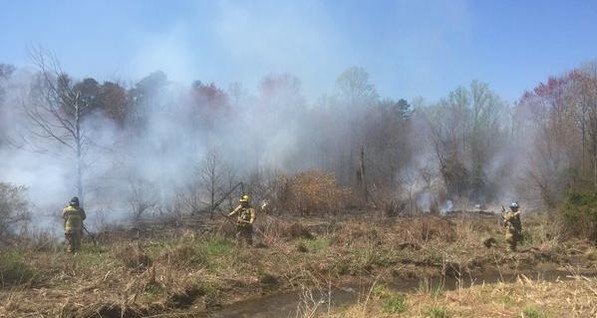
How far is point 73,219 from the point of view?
1485 centimetres

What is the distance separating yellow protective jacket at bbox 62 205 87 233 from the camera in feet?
48.3

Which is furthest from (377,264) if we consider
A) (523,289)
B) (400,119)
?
(400,119)

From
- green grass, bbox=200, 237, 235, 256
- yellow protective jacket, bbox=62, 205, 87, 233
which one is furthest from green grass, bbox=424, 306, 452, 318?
yellow protective jacket, bbox=62, 205, 87, 233

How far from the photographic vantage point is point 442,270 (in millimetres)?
15367

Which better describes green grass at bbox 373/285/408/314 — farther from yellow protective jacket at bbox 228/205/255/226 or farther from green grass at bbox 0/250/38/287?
yellow protective jacket at bbox 228/205/255/226

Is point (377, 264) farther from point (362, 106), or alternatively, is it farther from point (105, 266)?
point (362, 106)

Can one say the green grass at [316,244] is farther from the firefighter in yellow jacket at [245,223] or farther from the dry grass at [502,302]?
the dry grass at [502,302]

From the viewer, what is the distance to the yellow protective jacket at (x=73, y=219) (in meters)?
14.7

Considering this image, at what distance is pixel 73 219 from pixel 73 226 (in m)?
0.20

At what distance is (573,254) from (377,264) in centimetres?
709

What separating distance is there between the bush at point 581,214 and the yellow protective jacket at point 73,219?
51.7 ft

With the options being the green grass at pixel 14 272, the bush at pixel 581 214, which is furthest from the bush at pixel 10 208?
the bush at pixel 581 214

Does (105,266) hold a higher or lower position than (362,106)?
lower

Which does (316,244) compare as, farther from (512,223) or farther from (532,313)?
(532,313)
